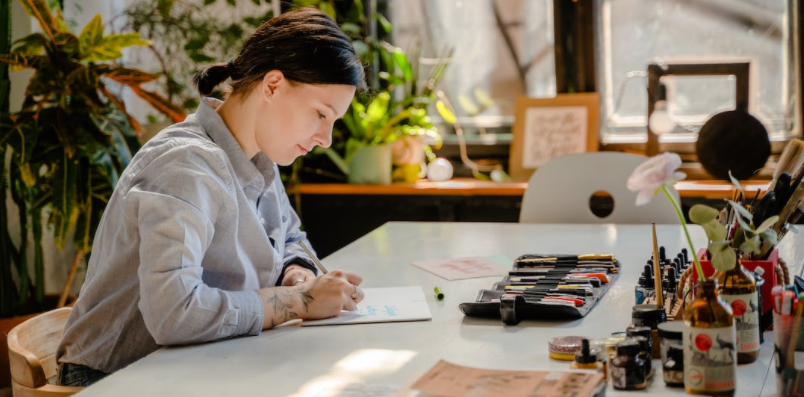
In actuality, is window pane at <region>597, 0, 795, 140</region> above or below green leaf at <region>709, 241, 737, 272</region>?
above

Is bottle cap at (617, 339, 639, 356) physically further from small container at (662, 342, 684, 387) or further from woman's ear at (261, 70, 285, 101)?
woman's ear at (261, 70, 285, 101)

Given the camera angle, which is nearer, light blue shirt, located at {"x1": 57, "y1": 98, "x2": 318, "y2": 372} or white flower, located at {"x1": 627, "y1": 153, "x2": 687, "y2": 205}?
white flower, located at {"x1": 627, "y1": 153, "x2": 687, "y2": 205}

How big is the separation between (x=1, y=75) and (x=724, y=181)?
2423mm

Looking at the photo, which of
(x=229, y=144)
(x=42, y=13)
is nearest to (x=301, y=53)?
(x=229, y=144)

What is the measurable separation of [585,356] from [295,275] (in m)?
0.80

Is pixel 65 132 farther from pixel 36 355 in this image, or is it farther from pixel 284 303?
pixel 284 303

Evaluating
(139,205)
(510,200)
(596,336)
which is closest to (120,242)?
(139,205)

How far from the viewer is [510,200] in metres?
3.46

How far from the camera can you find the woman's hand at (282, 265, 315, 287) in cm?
192

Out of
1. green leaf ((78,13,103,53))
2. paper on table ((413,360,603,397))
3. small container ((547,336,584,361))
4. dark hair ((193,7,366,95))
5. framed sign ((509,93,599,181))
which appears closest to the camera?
paper on table ((413,360,603,397))

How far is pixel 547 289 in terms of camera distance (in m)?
1.76

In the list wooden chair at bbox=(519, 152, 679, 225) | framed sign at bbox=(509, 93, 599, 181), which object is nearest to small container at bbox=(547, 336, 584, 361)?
wooden chair at bbox=(519, 152, 679, 225)

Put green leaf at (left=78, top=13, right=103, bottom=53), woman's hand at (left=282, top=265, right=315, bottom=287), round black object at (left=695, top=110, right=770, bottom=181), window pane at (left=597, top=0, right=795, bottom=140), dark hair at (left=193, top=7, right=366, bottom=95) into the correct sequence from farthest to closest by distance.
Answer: window pane at (left=597, top=0, right=795, bottom=140) < round black object at (left=695, top=110, right=770, bottom=181) < green leaf at (left=78, top=13, right=103, bottom=53) < woman's hand at (left=282, top=265, right=315, bottom=287) < dark hair at (left=193, top=7, right=366, bottom=95)

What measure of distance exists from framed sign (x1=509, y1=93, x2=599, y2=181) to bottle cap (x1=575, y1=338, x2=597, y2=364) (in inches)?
89.4
